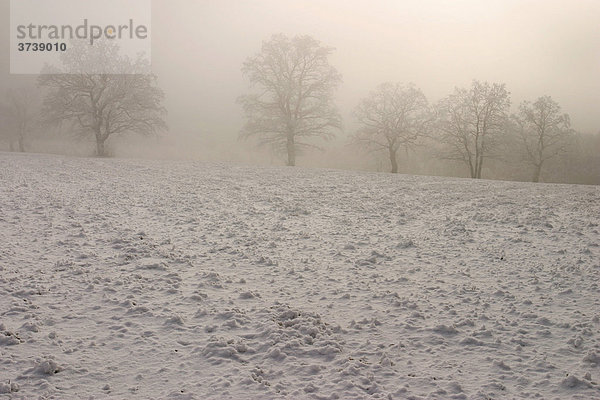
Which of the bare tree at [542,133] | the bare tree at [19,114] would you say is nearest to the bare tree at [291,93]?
the bare tree at [542,133]

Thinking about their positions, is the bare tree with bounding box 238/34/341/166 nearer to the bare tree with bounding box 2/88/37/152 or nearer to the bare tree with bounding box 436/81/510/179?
the bare tree with bounding box 436/81/510/179

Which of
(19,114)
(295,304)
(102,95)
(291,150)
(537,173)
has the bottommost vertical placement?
(295,304)

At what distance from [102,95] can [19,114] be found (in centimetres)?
2528

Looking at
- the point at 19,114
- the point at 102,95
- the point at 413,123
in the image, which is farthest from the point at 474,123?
the point at 19,114

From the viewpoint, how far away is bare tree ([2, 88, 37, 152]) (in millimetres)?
48219

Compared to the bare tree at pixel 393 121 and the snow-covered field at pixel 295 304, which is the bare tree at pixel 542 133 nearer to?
the bare tree at pixel 393 121

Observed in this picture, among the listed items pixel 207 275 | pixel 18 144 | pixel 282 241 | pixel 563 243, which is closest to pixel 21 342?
pixel 207 275

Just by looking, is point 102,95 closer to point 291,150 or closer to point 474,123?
point 291,150

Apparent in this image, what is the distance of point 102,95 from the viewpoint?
1206 inches

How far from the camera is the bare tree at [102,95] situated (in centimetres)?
2991

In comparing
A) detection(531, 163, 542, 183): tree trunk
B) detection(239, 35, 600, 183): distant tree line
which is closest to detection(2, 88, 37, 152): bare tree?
detection(239, 35, 600, 183): distant tree line

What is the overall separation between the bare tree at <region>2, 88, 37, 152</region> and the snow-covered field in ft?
154

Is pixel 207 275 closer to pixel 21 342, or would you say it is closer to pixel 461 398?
pixel 21 342

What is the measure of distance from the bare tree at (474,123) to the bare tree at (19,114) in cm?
4446
